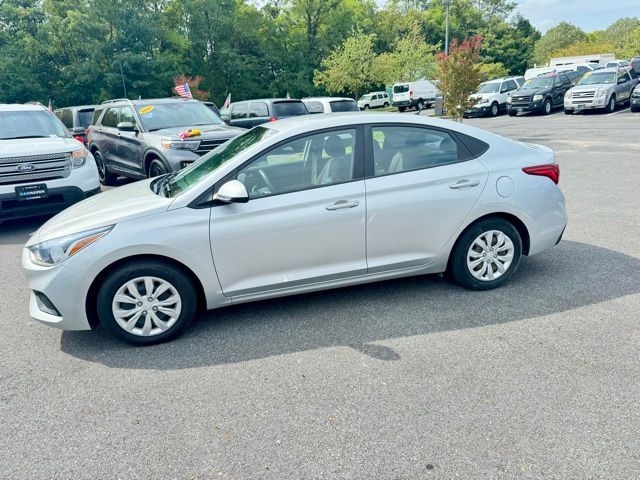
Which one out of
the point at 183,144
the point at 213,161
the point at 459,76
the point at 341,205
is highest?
the point at 459,76

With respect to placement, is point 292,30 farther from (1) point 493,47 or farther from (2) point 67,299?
(2) point 67,299

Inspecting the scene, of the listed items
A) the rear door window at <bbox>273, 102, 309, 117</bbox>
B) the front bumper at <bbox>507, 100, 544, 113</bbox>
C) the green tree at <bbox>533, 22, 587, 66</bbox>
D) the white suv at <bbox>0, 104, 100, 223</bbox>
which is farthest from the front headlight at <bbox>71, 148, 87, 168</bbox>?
the green tree at <bbox>533, 22, 587, 66</bbox>

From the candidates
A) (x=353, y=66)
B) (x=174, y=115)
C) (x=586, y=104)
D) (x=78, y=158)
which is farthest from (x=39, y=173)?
(x=353, y=66)

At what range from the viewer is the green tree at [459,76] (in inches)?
666

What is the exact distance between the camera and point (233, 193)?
3625 mm

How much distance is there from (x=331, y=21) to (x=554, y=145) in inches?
1534

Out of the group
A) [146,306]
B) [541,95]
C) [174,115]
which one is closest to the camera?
[146,306]

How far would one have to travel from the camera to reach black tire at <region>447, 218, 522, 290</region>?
4359mm

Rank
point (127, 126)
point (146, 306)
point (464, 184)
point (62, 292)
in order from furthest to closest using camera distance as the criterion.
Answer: point (127, 126)
point (464, 184)
point (146, 306)
point (62, 292)

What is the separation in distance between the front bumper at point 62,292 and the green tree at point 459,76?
16.0m

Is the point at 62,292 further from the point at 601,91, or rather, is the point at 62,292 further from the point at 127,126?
the point at 601,91

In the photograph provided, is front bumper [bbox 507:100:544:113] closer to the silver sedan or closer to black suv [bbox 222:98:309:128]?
black suv [bbox 222:98:309:128]

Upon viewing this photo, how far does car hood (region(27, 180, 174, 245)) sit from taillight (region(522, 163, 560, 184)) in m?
3.10

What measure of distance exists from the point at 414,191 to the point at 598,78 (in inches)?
930
